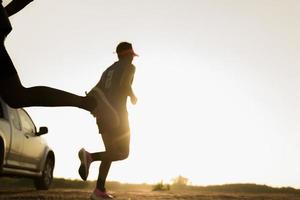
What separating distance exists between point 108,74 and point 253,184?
10253 millimetres

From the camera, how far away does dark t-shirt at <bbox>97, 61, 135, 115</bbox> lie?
657 centimetres

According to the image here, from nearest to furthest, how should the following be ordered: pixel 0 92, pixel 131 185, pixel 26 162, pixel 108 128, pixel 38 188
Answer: pixel 0 92, pixel 108 128, pixel 26 162, pixel 38 188, pixel 131 185

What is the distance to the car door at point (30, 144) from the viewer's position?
34.3 feet

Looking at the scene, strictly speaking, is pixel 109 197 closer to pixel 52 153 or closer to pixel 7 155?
pixel 7 155

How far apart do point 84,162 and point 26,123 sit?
16.4 ft

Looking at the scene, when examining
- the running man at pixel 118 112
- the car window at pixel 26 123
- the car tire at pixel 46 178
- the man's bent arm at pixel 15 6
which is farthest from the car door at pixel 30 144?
the man's bent arm at pixel 15 6

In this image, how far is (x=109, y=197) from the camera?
6.62m

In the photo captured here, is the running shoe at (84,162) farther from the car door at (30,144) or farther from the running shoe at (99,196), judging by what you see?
the car door at (30,144)

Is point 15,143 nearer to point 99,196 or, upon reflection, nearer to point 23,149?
point 23,149

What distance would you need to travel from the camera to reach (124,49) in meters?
6.84

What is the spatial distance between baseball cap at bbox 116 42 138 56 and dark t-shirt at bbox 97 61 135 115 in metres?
0.14

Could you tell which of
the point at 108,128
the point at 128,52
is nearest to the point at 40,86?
the point at 108,128


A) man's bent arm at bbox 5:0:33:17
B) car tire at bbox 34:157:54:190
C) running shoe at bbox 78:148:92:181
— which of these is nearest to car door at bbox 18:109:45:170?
car tire at bbox 34:157:54:190

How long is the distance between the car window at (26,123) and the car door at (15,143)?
408 mm
